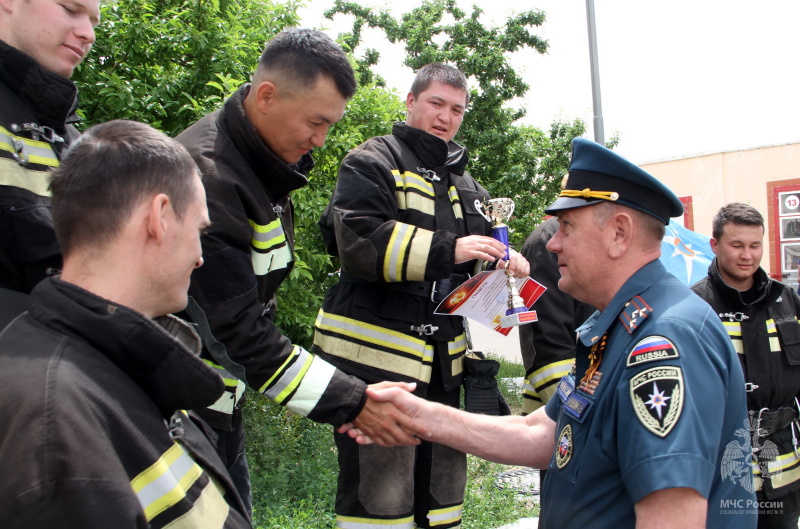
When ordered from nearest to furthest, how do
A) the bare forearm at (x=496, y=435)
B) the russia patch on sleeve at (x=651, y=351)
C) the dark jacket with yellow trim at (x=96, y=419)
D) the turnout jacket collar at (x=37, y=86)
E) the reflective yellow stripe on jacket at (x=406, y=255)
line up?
the dark jacket with yellow trim at (x=96, y=419) < the russia patch on sleeve at (x=651, y=351) < the turnout jacket collar at (x=37, y=86) < the bare forearm at (x=496, y=435) < the reflective yellow stripe on jacket at (x=406, y=255)

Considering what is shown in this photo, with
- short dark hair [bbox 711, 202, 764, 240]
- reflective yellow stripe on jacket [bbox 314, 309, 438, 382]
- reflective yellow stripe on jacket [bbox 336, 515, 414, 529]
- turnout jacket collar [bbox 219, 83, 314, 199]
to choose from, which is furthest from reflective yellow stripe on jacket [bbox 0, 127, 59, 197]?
short dark hair [bbox 711, 202, 764, 240]

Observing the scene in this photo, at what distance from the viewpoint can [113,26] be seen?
5695 millimetres

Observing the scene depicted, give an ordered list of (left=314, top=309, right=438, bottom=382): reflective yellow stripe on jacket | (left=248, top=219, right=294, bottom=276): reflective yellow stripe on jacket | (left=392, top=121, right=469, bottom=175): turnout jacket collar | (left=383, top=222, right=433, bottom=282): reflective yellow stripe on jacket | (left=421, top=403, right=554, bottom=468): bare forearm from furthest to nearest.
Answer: (left=392, top=121, right=469, bottom=175): turnout jacket collar, (left=314, top=309, right=438, bottom=382): reflective yellow stripe on jacket, (left=383, top=222, right=433, bottom=282): reflective yellow stripe on jacket, (left=248, top=219, right=294, bottom=276): reflective yellow stripe on jacket, (left=421, top=403, right=554, bottom=468): bare forearm

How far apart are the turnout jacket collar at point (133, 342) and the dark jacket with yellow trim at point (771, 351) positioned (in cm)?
388

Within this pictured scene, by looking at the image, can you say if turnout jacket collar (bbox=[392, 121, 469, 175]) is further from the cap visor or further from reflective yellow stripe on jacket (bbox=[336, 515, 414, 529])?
reflective yellow stripe on jacket (bbox=[336, 515, 414, 529])

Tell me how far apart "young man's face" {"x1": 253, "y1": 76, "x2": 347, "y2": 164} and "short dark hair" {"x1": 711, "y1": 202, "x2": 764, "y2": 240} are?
3137 mm

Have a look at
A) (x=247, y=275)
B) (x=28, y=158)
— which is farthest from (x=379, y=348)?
(x=28, y=158)

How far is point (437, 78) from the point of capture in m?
3.89

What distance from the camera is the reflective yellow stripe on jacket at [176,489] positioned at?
55.1 inches

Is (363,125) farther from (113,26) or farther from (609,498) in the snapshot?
Answer: (609,498)

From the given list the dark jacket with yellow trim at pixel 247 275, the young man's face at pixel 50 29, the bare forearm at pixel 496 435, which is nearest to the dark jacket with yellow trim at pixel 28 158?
the young man's face at pixel 50 29

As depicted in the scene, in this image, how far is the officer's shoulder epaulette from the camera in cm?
211

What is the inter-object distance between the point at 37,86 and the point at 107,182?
3.24ft

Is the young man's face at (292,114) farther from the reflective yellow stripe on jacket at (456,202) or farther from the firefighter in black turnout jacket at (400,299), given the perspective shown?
the reflective yellow stripe on jacket at (456,202)
